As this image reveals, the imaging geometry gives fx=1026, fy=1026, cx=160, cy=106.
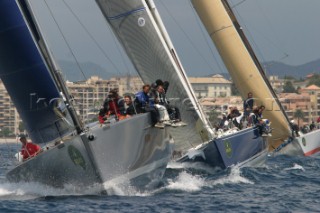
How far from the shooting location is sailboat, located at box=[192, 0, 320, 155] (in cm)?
2708

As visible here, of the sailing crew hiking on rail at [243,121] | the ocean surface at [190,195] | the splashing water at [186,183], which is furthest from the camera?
the sailing crew hiking on rail at [243,121]

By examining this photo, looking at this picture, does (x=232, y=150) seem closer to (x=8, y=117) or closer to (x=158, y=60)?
(x=158, y=60)

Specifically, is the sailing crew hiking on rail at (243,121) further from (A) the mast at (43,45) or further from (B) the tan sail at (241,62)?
(A) the mast at (43,45)

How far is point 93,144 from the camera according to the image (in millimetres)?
16094

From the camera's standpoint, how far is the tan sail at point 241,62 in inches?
1076

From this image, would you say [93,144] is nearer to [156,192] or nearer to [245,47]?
[156,192]

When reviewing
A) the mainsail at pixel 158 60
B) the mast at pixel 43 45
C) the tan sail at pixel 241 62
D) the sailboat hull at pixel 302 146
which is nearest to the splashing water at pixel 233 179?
the mainsail at pixel 158 60

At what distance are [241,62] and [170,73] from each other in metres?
6.98

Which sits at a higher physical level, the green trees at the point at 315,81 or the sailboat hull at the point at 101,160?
the green trees at the point at 315,81

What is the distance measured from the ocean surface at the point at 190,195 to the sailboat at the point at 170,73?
407mm

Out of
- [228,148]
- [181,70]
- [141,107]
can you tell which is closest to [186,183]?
[228,148]

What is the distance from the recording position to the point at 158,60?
69.5 feet

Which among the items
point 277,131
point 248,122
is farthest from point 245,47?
point 248,122

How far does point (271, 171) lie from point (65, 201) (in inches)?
335
